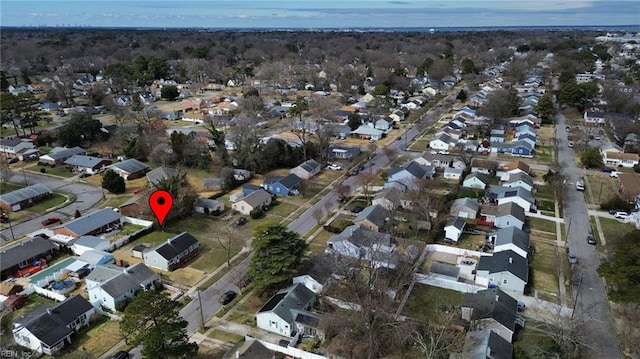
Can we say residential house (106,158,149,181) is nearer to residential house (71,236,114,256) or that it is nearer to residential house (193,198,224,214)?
residential house (193,198,224,214)

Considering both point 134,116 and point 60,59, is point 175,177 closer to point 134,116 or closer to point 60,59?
point 134,116

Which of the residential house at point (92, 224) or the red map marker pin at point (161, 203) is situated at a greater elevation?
the red map marker pin at point (161, 203)

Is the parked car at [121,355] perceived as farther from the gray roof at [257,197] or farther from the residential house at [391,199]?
the residential house at [391,199]

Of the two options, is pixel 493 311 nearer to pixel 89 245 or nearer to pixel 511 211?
pixel 511 211

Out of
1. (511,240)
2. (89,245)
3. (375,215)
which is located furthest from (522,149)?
(89,245)

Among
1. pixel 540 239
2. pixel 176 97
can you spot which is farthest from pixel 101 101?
pixel 540 239

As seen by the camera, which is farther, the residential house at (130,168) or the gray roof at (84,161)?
the gray roof at (84,161)

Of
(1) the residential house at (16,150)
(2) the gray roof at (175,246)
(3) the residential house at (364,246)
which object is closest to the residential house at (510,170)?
(3) the residential house at (364,246)
